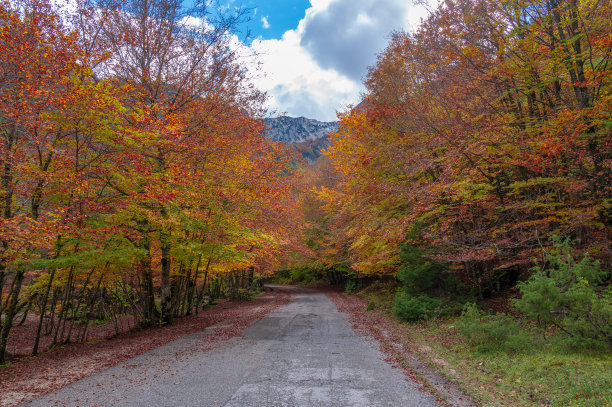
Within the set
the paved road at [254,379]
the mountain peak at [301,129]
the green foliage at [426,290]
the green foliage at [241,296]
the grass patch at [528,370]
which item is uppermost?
the mountain peak at [301,129]

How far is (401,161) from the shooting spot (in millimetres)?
13727

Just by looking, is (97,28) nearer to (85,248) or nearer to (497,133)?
(85,248)

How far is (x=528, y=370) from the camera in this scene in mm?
5914

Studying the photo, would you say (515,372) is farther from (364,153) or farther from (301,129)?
(301,129)

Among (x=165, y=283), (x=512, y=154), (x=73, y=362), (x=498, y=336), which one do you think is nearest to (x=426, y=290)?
(x=498, y=336)

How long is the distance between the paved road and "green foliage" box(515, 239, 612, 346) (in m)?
3.03

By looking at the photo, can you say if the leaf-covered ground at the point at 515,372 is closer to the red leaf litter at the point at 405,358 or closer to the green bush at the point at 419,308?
the red leaf litter at the point at 405,358

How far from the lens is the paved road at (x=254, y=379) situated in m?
5.32

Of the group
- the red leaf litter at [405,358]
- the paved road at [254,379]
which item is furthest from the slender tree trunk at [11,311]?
the red leaf litter at [405,358]

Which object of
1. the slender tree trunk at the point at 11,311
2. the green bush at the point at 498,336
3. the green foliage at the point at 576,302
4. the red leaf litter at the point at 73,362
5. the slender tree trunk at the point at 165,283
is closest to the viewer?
the green foliage at the point at 576,302

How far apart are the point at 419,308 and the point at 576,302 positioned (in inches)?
255

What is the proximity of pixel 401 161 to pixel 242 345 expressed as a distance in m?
9.12

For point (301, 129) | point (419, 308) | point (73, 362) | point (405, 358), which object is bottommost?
point (73, 362)

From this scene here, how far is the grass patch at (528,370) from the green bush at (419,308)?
3578 mm
